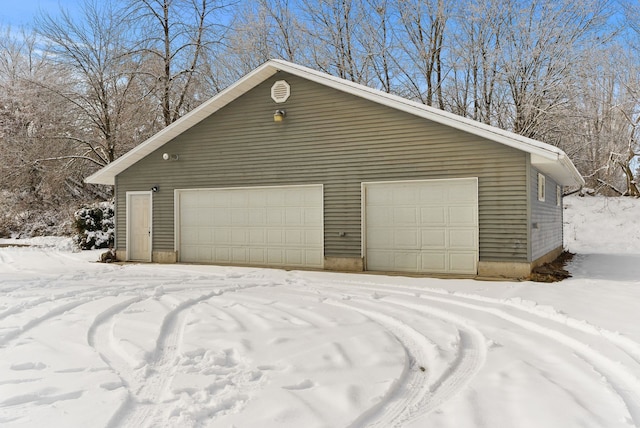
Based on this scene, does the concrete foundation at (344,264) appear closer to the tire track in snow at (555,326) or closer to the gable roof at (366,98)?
the tire track in snow at (555,326)

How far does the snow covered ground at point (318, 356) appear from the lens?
253 cm

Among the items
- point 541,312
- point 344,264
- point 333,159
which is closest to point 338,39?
point 333,159

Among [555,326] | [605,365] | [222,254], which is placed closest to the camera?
[605,365]

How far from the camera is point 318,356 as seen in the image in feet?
11.4

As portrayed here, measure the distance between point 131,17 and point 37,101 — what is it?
5.64m

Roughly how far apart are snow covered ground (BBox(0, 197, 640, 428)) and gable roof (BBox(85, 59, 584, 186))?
2487mm

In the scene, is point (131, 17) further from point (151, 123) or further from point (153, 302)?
point (153, 302)

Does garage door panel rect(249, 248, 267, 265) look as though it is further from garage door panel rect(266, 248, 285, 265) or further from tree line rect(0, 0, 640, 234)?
tree line rect(0, 0, 640, 234)

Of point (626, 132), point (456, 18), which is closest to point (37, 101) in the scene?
point (456, 18)

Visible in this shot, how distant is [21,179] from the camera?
60.8 feet

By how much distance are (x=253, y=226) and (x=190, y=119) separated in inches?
122

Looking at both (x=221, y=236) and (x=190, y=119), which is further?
(x=221, y=236)

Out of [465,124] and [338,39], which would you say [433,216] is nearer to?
[465,124]

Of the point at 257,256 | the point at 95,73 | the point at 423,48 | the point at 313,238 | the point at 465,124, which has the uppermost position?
the point at 423,48
